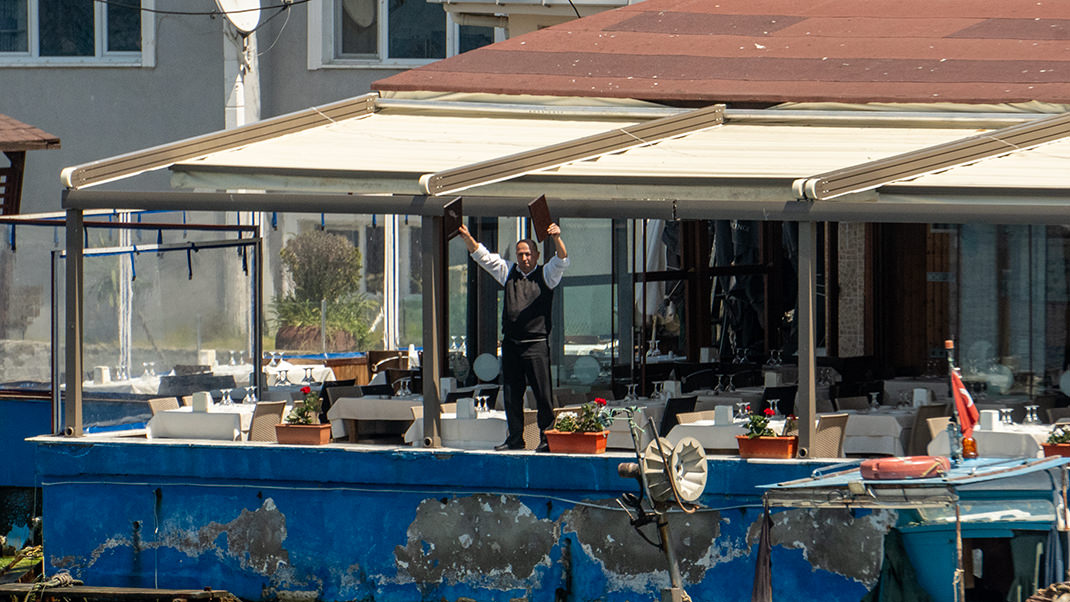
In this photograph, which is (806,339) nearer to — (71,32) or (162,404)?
(162,404)

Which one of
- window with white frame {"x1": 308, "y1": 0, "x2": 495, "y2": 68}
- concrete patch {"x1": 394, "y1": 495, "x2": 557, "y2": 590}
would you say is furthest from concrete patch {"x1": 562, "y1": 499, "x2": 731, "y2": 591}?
window with white frame {"x1": 308, "y1": 0, "x2": 495, "y2": 68}

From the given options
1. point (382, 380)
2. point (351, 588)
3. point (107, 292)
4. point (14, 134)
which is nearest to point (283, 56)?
point (14, 134)

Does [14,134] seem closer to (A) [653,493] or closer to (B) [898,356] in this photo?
(B) [898,356]

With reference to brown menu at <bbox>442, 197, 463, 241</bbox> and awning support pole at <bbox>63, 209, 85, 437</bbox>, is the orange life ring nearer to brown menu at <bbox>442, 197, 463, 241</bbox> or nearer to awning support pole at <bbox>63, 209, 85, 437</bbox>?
brown menu at <bbox>442, 197, 463, 241</bbox>

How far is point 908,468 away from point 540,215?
348cm

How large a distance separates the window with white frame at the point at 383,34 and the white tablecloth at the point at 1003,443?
53.0 ft

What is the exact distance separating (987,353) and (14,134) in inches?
388

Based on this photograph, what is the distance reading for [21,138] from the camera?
18078mm

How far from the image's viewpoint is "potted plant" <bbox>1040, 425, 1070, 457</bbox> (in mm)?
11336

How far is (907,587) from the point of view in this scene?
360 inches

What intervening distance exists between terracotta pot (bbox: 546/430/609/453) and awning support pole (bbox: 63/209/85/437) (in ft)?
11.1

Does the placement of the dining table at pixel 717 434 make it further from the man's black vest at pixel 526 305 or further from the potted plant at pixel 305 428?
the potted plant at pixel 305 428

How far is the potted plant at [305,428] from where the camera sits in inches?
485

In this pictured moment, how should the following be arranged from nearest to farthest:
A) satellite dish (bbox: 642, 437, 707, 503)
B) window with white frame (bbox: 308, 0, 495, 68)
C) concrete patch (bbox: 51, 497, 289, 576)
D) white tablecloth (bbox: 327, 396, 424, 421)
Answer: satellite dish (bbox: 642, 437, 707, 503), concrete patch (bbox: 51, 497, 289, 576), white tablecloth (bbox: 327, 396, 424, 421), window with white frame (bbox: 308, 0, 495, 68)
